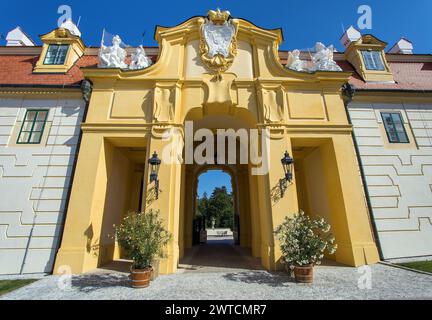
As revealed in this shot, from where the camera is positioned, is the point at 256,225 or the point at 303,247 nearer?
the point at 303,247

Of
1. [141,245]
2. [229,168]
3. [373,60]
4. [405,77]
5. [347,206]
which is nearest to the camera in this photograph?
[141,245]

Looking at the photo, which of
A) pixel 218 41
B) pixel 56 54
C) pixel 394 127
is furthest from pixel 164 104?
pixel 394 127

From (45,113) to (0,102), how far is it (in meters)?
1.90

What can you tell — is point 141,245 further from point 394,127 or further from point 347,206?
point 394,127

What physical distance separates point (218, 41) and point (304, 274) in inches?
348

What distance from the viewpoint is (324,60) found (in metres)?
9.18

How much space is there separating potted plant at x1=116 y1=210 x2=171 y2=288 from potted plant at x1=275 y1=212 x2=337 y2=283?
328cm

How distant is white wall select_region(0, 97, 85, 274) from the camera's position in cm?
685

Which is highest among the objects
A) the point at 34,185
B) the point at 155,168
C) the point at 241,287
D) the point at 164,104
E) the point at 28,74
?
the point at 28,74

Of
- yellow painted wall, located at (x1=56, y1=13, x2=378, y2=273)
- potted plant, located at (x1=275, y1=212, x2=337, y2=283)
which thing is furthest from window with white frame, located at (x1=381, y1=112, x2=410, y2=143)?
potted plant, located at (x1=275, y1=212, x2=337, y2=283)

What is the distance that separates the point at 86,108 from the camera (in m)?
8.42

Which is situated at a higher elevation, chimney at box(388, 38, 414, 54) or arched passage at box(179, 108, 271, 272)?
chimney at box(388, 38, 414, 54)

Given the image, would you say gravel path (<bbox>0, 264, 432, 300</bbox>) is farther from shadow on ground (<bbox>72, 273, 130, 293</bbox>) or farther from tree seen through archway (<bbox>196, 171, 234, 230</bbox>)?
tree seen through archway (<bbox>196, 171, 234, 230</bbox>)

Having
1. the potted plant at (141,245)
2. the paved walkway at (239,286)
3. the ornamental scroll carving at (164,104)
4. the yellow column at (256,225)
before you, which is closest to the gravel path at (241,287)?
the paved walkway at (239,286)
